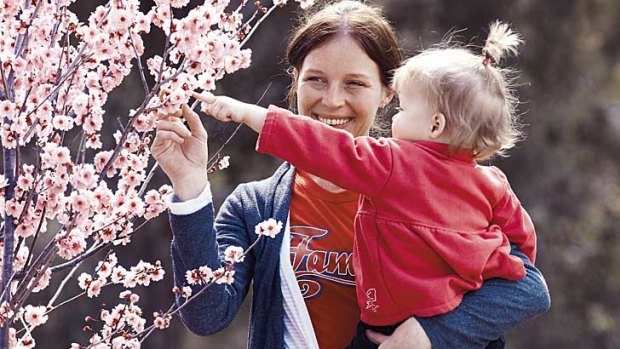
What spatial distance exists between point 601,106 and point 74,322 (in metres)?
4.87

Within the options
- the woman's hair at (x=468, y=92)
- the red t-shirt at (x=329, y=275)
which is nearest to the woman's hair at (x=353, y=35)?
the woman's hair at (x=468, y=92)

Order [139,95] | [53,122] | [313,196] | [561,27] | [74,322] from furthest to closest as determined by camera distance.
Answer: [561,27] < [74,322] < [139,95] < [313,196] < [53,122]

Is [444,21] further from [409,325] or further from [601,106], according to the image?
[409,325]

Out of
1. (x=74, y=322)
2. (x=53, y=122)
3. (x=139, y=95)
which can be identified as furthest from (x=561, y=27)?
(x=53, y=122)

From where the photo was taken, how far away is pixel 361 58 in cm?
275

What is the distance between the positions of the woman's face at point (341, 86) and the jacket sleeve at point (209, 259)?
0.31 meters

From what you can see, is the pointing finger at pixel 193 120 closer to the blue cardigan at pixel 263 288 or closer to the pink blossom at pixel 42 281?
the blue cardigan at pixel 263 288

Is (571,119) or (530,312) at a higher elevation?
(571,119)

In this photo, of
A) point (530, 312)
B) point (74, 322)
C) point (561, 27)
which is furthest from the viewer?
point (561, 27)

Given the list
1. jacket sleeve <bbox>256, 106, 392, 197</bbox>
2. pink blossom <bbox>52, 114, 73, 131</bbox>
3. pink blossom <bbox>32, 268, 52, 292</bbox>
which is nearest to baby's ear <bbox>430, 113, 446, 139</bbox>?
jacket sleeve <bbox>256, 106, 392, 197</bbox>

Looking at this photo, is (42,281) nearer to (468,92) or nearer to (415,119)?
(415,119)

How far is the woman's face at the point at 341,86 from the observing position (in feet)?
8.85

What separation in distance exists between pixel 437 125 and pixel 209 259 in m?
0.56

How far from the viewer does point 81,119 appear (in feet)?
7.80
